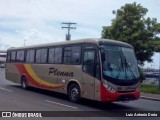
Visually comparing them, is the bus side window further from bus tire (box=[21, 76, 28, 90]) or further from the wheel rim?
bus tire (box=[21, 76, 28, 90])

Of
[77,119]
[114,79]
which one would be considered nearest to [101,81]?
[114,79]

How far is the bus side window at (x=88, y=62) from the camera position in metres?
14.8

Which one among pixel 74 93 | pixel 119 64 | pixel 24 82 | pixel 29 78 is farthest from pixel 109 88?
pixel 24 82

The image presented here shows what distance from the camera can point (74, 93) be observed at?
16047 millimetres

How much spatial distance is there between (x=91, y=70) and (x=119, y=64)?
4.07 ft

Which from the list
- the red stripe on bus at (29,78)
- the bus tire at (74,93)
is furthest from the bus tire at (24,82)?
the bus tire at (74,93)

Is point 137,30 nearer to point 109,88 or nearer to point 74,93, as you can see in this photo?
point 74,93

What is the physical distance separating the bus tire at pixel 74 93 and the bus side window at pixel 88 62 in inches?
45.8

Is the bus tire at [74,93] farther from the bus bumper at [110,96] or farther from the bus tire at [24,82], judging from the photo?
the bus tire at [24,82]

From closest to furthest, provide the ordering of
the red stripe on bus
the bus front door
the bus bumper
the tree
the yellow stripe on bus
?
1. the bus bumper
2. the bus front door
3. the yellow stripe on bus
4. the red stripe on bus
5. the tree

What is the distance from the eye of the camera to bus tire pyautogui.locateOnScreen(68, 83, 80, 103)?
15.8 m

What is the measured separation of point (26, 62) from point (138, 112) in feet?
32.9

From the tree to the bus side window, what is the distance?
15.1 m

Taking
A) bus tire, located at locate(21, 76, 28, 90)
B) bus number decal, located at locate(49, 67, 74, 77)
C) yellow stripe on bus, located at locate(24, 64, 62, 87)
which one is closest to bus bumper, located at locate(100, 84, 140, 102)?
bus number decal, located at locate(49, 67, 74, 77)
